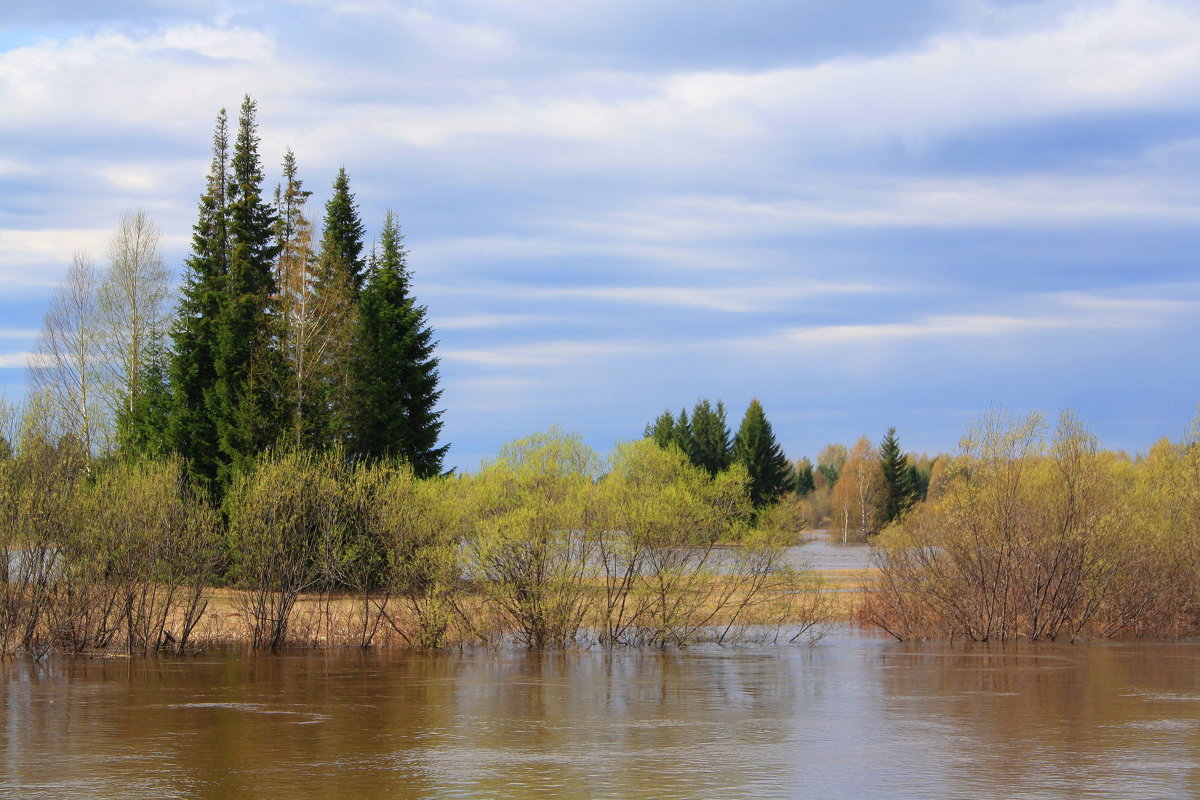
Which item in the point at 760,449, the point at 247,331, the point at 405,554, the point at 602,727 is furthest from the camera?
the point at 760,449

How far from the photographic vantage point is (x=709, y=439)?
116 meters

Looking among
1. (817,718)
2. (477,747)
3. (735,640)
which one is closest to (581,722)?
(477,747)

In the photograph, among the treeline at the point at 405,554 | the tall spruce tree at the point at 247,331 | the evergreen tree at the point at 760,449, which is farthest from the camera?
the evergreen tree at the point at 760,449

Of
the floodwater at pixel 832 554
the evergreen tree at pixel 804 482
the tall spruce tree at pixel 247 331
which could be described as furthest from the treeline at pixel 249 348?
the evergreen tree at pixel 804 482

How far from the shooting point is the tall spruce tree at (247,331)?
43.9m

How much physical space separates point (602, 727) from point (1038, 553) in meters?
18.8

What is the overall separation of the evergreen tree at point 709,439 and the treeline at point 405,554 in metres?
82.0

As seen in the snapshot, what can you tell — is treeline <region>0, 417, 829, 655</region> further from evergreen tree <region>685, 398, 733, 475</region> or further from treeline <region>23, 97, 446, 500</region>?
evergreen tree <region>685, 398, 733, 475</region>

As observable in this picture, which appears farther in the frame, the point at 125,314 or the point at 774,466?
the point at 774,466

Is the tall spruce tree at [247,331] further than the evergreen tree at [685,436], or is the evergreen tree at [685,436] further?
the evergreen tree at [685,436]

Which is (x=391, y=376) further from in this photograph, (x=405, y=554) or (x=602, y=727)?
(x=602, y=727)

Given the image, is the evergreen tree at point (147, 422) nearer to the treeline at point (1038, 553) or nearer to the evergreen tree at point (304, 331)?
the evergreen tree at point (304, 331)

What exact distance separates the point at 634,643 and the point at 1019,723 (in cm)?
1423

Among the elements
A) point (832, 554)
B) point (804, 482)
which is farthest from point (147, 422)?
point (804, 482)
